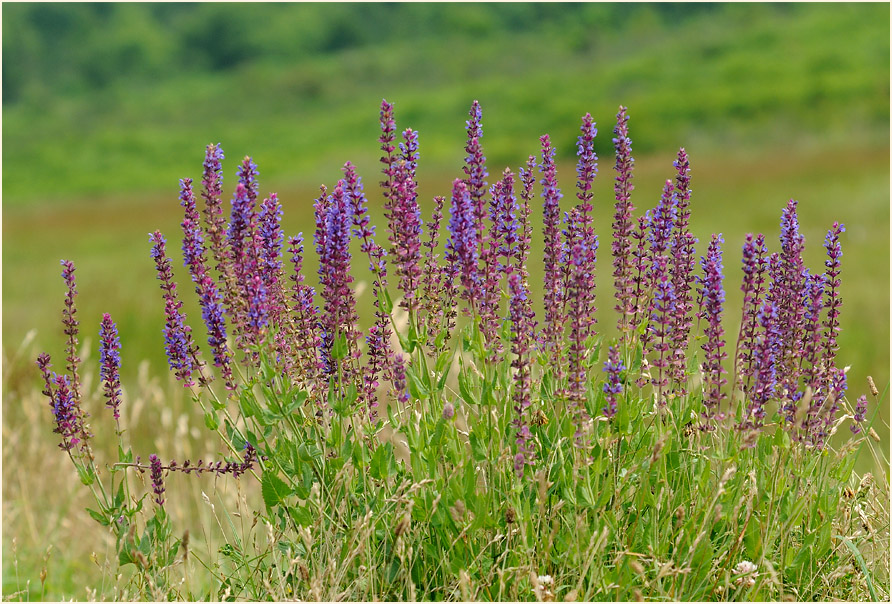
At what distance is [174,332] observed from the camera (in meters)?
3.11

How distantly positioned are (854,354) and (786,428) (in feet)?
23.7

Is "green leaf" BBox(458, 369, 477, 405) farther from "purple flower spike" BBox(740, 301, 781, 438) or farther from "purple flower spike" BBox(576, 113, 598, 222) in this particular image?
"purple flower spike" BBox(740, 301, 781, 438)

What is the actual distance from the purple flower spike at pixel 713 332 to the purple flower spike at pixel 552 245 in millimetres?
492

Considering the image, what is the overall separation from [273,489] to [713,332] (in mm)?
1552

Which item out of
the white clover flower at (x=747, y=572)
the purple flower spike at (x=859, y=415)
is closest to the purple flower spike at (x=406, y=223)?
the white clover flower at (x=747, y=572)

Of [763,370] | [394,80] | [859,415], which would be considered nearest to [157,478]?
[763,370]

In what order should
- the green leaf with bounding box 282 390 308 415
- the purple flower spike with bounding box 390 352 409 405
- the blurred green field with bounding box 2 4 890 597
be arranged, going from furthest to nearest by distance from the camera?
the blurred green field with bounding box 2 4 890 597 → the purple flower spike with bounding box 390 352 409 405 → the green leaf with bounding box 282 390 308 415

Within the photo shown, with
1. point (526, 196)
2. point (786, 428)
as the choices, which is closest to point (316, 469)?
point (526, 196)

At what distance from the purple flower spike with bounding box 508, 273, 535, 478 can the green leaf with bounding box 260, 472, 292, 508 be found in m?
0.77

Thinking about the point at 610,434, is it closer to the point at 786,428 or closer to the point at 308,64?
the point at 786,428

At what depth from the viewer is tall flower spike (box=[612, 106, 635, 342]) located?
3.11 metres

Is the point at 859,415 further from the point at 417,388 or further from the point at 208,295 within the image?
the point at 208,295

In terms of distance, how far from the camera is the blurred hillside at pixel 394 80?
1537 inches

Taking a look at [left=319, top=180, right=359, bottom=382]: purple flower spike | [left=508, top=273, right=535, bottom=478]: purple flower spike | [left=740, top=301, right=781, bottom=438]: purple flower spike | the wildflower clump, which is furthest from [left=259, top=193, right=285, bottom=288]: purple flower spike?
[left=740, top=301, right=781, bottom=438]: purple flower spike
